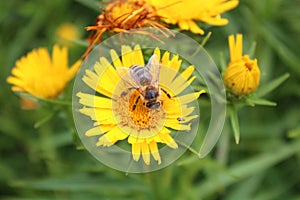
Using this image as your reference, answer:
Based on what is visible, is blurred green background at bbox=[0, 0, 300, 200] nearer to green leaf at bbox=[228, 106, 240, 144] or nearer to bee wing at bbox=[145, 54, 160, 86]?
green leaf at bbox=[228, 106, 240, 144]

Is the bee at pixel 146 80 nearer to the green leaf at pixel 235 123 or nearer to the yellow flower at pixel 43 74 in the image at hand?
the green leaf at pixel 235 123

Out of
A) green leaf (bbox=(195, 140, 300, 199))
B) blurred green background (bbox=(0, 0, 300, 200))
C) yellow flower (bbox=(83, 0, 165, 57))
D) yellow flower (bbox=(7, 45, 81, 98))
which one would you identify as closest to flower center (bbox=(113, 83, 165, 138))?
yellow flower (bbox=(83, 0, 165, 57))

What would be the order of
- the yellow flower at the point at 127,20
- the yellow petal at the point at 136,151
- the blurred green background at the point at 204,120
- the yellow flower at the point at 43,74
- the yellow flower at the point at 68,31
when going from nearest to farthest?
1. the yellow petal at the point at 136,151
2. the yellow flower at the point at 127,20
3. the yellow flower at the point at 43,74
4. the blurred green background at the point at 204,120
5. the yellow flower at the point at 68,31

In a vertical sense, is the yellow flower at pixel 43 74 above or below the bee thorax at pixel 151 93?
above

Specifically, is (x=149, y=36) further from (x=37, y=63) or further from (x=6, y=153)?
(x=6, y=153)

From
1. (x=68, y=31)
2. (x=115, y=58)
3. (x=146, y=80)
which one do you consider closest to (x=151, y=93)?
(x=146, y=80)

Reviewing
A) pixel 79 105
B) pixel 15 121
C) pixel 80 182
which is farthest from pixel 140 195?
pixel 15 121

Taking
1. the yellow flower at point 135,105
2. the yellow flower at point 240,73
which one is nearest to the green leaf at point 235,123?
the yellow flower at point 240,73

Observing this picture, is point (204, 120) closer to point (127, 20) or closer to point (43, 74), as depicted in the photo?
point (43, 74)
